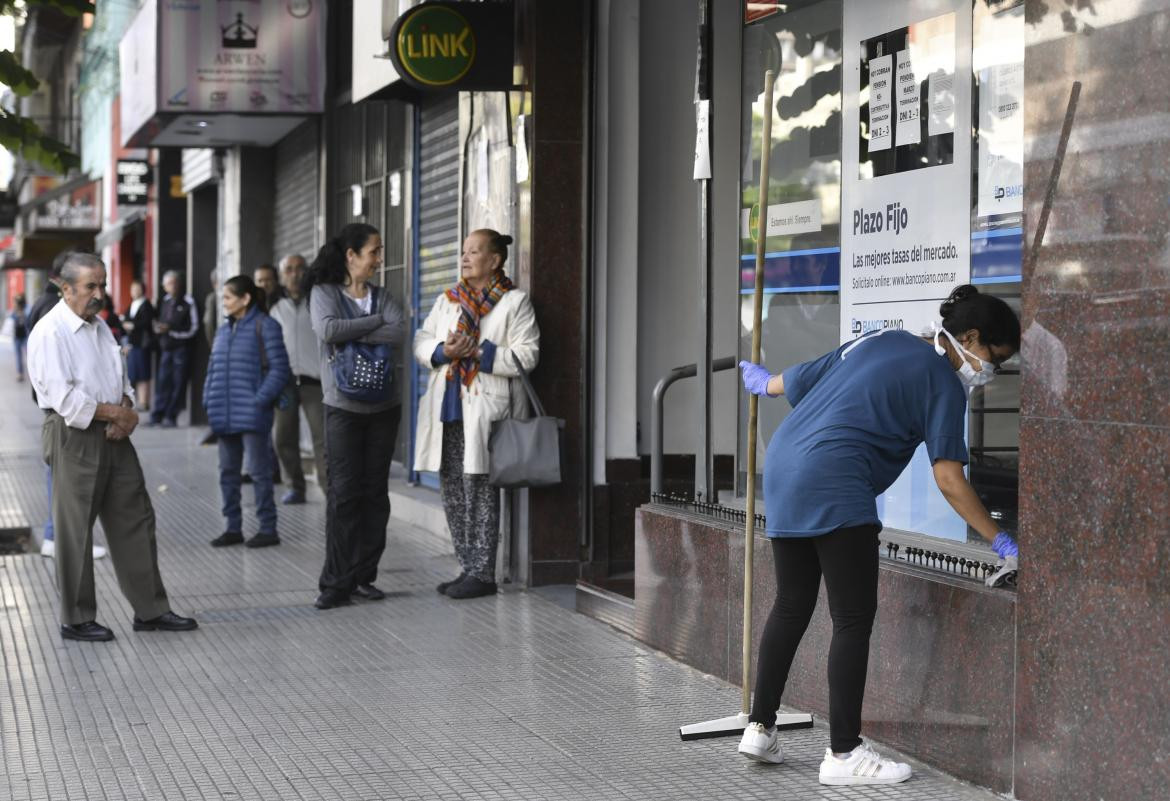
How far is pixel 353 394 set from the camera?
8000 millimetres

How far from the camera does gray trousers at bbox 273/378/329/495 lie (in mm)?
11945

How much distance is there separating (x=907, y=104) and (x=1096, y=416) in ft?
6.38

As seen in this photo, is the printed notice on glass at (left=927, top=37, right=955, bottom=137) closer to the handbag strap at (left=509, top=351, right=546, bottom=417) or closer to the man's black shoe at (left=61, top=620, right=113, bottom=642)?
the handbag strap at (left=509, top=351, right=546, bottom=417)

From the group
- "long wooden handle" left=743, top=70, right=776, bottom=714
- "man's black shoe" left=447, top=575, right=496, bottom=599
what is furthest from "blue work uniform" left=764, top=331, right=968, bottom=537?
"man's black shoe" left=447, top=575, right=496, bottom=599

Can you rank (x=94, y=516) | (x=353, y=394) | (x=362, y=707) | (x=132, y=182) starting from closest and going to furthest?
(x=362, y=707) → (x=94, y=516) → (x=353, y=394) → (x=132, y=182)

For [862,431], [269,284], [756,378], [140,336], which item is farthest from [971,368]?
[140,336]

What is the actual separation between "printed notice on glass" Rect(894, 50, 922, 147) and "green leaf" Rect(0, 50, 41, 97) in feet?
13.6

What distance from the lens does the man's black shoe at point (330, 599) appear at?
813 cm

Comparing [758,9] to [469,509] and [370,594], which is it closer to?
[469,509]

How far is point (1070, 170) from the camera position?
449 cm

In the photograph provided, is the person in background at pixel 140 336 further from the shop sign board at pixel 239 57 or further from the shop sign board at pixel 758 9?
the shop sign board at pixel 758 9

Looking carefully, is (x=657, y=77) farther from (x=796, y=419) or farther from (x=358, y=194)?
(x=358, y=194)

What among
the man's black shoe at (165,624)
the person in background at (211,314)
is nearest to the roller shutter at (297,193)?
the person in background at (211,314)

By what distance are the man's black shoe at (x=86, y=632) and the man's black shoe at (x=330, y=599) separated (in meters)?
1.15
